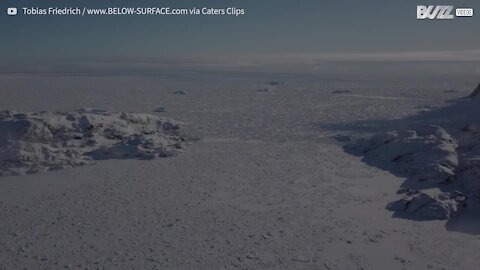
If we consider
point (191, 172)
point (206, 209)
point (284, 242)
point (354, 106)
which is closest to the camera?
point (284, 242)

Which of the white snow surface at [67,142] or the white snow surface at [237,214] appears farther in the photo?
the white snow surface at [67,142]

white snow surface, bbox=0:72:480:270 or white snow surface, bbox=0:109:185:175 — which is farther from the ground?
white snow surface, bbox=0:109:185:175

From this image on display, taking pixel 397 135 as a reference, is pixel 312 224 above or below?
below

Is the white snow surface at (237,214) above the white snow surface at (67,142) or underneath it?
underneath

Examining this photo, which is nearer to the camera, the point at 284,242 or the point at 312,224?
the point at 284,242

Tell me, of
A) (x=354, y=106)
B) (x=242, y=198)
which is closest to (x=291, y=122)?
(x=354, y=106)

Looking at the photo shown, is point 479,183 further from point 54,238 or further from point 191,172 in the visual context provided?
point 54,238

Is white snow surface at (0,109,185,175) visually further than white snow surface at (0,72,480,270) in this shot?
Yes

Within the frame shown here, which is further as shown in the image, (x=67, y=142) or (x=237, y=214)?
(x=67, y=142)

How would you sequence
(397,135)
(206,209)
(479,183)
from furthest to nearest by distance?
(397,135) < (479,183) < (206,209)

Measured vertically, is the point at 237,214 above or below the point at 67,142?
below

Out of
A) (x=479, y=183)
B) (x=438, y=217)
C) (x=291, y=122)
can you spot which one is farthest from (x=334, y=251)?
(x=291, y=122)
